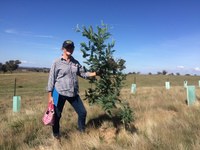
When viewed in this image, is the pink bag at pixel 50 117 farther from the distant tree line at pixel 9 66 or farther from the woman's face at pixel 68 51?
the distant tree line at pixel 9 66

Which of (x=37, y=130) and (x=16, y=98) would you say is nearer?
(x=37, y=130)

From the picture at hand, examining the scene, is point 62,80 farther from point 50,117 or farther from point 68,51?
point 50,117

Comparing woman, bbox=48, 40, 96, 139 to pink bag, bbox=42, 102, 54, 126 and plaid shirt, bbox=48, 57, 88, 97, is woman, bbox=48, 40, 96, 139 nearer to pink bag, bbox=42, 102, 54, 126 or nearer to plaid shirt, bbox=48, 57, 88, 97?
plaid shirt, bbox=48, 57, 88, 97

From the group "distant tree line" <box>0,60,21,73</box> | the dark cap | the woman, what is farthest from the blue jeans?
"distant tree line" <box>0,60,21,73</box>

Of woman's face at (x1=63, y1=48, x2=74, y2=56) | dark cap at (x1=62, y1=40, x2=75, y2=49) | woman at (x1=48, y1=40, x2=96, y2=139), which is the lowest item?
woman at (x1=48, y1=40, x2=96, y2=139)

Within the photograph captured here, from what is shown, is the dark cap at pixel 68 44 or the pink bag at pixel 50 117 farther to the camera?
the dark cap at pixel 68 44

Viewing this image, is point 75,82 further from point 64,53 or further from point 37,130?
point 37,130

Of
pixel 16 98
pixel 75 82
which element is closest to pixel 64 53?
pixel 75 82

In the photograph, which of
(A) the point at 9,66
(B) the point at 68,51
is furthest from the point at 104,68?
(A) the point at 9,66

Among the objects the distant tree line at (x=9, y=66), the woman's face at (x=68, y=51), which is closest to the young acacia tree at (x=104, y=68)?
the woman's face at (x=68, y=51)

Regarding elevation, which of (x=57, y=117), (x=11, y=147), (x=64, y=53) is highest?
(x=64, y=53)

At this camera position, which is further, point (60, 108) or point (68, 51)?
point (60, 108)

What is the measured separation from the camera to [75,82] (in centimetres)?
577

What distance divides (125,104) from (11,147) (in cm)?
248
